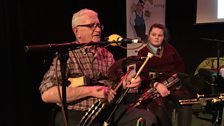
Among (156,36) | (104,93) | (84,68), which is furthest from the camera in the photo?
(156,36)

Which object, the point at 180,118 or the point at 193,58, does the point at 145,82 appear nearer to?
the point at 180,118

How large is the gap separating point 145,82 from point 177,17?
2.08 meters

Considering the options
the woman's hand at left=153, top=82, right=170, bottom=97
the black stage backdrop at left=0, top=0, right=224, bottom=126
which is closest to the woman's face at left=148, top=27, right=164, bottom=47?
the woman's hand at left=153, top=82, right=170, bottom=97

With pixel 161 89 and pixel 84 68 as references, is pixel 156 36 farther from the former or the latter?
pixel 84 68

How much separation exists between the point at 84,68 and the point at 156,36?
3.85 feet

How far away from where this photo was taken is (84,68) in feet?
7.95

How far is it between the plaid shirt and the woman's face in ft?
2.93

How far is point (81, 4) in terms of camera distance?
142 inches

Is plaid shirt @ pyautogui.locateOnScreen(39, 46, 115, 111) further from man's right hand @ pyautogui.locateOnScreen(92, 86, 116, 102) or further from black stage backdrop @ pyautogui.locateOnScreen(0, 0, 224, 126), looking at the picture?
black stage backdrop @ pyautogui.locateOnScreen(0, 0, 224, 126)

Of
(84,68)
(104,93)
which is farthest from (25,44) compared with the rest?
(104,93)

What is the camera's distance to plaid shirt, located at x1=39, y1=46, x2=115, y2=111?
2.29 metres

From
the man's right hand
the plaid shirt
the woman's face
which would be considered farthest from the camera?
the woman's face

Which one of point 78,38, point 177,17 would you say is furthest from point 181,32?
point 78,38

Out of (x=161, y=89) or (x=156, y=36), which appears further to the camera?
(x=156, y=36)
